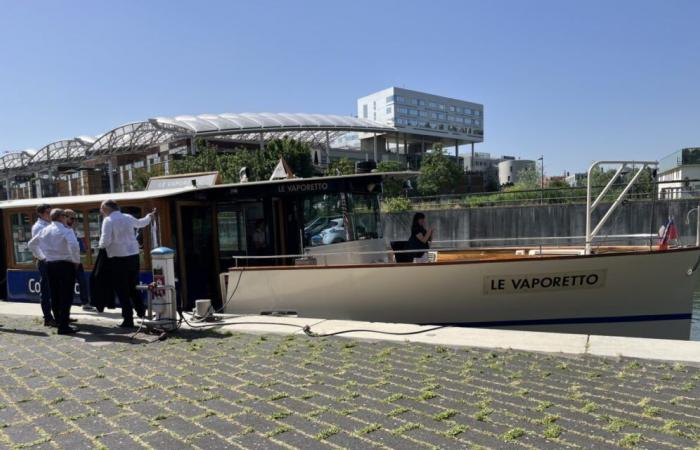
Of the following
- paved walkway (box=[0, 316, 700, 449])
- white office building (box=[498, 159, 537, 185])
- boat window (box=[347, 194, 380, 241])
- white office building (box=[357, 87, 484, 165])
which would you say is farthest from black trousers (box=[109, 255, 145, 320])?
white office building (box=[498, 159, 537, 185])

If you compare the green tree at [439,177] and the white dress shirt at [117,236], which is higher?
the green tree at [439,177]

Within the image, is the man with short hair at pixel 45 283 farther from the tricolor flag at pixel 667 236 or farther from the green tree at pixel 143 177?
the green tree at pixel 143 177

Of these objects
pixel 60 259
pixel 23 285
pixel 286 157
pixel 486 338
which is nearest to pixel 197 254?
pixel 60 259

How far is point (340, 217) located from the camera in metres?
7.84

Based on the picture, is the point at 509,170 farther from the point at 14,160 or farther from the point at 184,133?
the point at 14,160

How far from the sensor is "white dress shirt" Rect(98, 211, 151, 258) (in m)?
6.43

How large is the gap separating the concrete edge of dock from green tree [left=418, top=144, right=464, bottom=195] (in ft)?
159

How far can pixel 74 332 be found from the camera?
6.63m

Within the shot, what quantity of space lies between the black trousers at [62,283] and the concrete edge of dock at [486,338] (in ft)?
2.60

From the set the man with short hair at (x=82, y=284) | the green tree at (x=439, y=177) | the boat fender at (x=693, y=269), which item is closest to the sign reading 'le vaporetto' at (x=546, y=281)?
the boat fender at (x=693, y=269)

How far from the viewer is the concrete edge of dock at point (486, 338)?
4793mm

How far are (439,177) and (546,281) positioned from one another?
4902 centimetres

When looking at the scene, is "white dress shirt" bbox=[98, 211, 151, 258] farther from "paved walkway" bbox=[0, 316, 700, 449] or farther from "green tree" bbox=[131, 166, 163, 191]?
"green tree" bbox=[131, 166, 163, 191]

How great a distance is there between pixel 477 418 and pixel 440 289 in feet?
11.5
